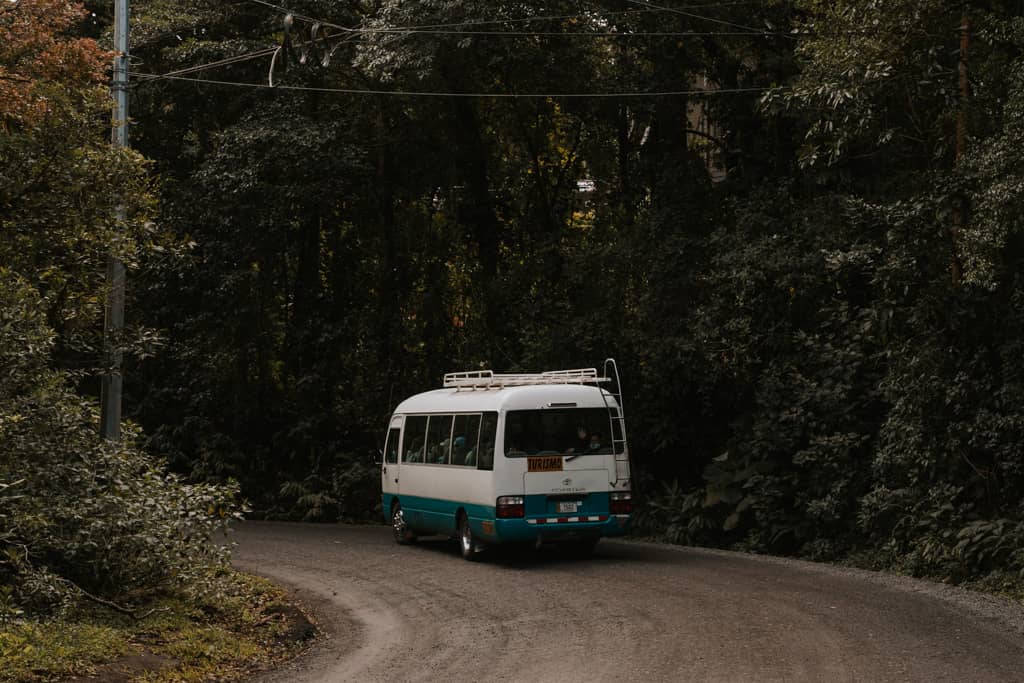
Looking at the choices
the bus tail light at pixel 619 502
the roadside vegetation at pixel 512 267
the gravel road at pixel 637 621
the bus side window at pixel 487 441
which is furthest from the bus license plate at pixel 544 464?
the roadside vegetation at pixel 512 267

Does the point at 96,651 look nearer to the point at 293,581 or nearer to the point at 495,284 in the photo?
the point at 293,581

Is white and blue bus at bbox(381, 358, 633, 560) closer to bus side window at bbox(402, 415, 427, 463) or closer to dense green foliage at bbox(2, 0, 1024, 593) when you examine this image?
bus side window at bbox(402, 415, 427, 463)

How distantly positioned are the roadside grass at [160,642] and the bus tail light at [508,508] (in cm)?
402

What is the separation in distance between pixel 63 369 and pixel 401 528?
872 centimetres

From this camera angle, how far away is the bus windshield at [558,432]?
1753 cm

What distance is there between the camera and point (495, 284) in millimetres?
28625

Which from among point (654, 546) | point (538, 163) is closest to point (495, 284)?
point (538, 163)

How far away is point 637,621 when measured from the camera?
1248cm

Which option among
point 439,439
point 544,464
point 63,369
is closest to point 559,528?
point 544,464

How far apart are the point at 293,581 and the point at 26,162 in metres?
6.66

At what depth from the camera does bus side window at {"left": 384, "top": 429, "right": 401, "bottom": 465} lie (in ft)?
72.2

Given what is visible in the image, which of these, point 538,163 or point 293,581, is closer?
point 293,581

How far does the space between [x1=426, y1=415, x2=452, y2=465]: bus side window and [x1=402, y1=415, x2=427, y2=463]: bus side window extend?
31 centimetres

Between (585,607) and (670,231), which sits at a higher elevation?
(670,231)
